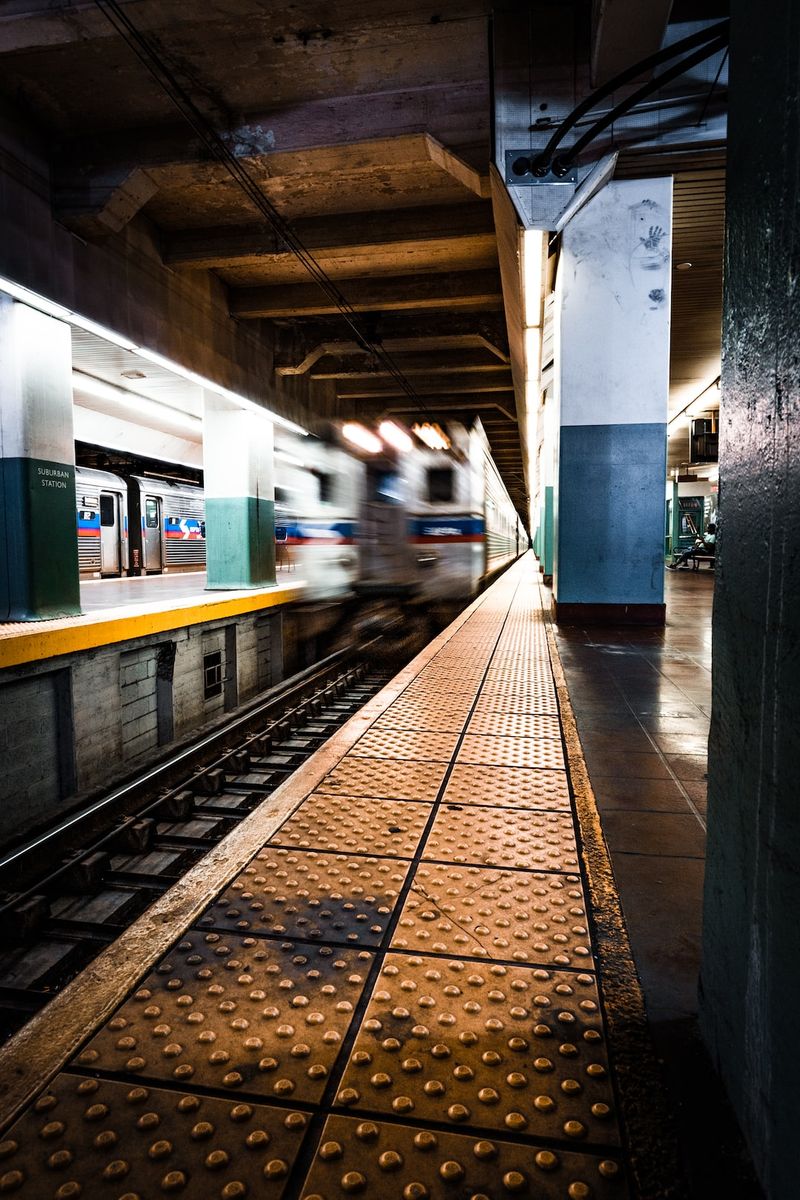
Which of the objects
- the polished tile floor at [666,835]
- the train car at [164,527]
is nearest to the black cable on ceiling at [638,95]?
the polished tile floor at [666,835]

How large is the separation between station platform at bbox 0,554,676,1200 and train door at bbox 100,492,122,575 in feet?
48.2

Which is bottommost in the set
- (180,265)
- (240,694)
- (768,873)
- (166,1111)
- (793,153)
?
(240,694)

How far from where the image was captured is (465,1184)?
1.13 m

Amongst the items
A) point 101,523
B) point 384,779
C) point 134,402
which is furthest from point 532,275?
point 101,523

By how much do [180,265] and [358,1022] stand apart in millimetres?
9570

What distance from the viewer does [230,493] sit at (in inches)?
451

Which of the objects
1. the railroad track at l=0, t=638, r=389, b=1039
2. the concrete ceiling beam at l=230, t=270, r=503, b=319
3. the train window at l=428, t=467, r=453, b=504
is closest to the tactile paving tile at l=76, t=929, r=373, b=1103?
the railroad track at l=0, t=638, r=389, b=1039

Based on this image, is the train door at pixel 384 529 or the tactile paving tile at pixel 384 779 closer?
the tactile paving tile at pixel 384 779

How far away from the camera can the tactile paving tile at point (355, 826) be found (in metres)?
2.39

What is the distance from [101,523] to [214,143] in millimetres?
11000

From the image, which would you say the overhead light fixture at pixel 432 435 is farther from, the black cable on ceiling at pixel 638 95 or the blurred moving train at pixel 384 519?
the black cable on ceiling at pixel 638 95

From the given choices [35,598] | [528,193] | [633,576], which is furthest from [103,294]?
[633,576]

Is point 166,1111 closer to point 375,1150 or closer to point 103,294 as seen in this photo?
point 375,1150

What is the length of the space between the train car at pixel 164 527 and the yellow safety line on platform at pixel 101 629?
27.2ft
